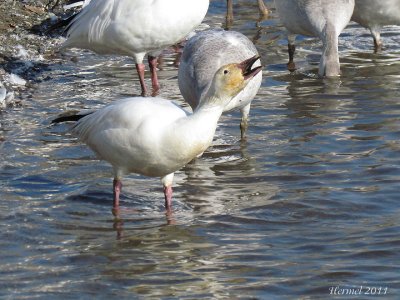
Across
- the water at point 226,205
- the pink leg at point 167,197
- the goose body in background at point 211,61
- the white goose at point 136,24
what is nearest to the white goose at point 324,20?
the water at point 226,205

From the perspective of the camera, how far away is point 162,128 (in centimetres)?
650

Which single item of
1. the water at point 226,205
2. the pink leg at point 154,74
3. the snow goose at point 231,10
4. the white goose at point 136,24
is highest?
the white goose at point 136,24

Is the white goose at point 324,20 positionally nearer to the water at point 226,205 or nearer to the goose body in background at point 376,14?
the water at point 226,205

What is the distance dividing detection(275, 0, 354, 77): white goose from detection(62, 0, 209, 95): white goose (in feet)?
4.77

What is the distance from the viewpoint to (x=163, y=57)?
38.3ft

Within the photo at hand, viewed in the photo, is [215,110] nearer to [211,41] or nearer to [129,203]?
[129,203]

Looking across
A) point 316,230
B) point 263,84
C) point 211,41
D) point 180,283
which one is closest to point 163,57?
point 263,84

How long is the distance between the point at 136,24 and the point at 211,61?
1380 millimetres

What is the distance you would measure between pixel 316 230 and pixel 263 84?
4040mm

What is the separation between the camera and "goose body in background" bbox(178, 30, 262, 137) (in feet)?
26.8

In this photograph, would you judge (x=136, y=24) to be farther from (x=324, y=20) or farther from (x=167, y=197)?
(x=167, y=197)

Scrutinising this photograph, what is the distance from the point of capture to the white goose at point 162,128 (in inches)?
254

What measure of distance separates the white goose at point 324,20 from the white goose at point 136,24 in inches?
57.3

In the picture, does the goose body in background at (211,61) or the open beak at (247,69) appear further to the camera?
the goose body in background at (211,61)
